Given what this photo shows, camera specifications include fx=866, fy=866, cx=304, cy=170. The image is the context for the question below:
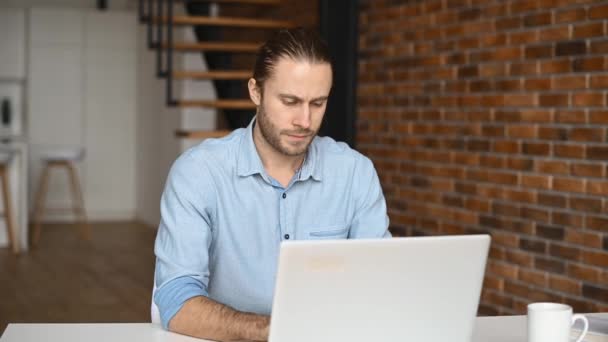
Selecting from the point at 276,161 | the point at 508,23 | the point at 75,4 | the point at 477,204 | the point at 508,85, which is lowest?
the point at 477,204

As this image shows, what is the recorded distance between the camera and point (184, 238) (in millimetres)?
1873

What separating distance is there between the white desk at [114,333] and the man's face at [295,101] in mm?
517

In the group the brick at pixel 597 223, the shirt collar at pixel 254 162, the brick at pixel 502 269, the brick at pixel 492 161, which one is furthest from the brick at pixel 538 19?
the shirt collar at pixel 254 162

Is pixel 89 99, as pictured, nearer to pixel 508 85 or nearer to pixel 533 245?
pixel 508 85

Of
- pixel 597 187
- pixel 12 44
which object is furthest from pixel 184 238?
pixel 12 44

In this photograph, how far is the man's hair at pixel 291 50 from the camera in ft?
6.40

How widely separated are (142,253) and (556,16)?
181 inches

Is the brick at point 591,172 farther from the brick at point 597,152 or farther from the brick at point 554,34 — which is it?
the brick at point 554,34

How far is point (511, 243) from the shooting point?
154 inches

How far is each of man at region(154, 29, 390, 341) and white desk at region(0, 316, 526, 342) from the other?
10 cm

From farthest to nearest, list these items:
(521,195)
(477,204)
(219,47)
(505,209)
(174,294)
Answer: (219,47) < (477,204) < (505,209) < (521,195) < (174,294)

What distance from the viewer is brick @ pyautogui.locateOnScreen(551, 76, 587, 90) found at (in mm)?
3467

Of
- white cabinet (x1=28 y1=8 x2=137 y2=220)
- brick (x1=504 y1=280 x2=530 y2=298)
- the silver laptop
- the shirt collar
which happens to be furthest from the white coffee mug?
white cabinet (x1=28 y1=8 x2=137 y2=220)

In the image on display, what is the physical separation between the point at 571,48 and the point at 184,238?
2229mm
